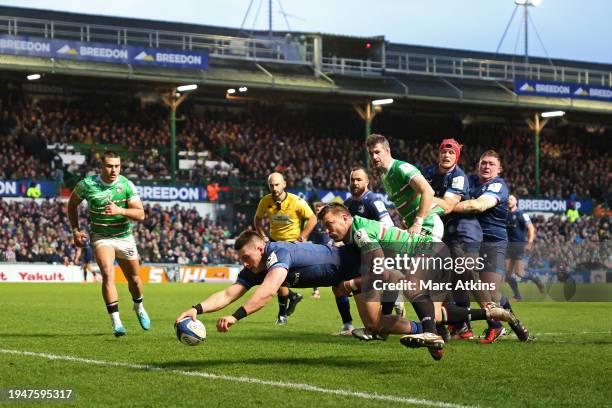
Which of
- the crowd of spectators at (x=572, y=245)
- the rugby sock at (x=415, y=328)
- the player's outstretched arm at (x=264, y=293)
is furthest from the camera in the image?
the crowd of spectators at (x=572, y=245)

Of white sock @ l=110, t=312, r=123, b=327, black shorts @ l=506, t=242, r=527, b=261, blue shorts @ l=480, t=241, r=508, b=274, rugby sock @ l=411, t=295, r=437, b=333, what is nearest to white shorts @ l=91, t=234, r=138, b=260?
white sock @ l=110, t=312, r=123, b=327

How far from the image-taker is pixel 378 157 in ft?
34.8

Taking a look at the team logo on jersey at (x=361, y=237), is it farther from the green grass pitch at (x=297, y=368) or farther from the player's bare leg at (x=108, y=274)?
the player's bare leg at (x=108, y=274)

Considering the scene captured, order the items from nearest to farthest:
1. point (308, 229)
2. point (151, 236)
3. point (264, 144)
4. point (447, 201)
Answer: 1. point (447, 201)
2. point (308, 229)
3. point (151, 236)
4. point (264, 144)

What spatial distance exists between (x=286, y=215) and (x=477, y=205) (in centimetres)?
528

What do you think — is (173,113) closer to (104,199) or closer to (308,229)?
(308,229)

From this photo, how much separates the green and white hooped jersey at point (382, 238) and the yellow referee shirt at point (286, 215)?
638 centimetres

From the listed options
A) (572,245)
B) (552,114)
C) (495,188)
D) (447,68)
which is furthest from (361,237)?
(447,68)

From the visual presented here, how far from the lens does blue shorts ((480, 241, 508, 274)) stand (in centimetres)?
1217

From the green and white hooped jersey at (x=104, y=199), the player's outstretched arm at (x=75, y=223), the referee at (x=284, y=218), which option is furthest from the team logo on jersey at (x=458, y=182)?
the referee at (x=284, y=218)

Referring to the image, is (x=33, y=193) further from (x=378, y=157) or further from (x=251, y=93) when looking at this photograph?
(x=378, y=157)

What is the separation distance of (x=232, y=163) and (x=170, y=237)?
32.1ft

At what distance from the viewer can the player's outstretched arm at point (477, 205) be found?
11500mm

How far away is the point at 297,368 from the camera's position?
9562mm
